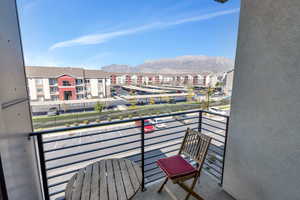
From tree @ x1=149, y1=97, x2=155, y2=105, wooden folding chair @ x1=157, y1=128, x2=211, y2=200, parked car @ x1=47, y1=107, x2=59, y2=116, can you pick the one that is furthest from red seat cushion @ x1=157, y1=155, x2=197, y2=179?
tree @ x1=149, y1=97, x2=155, y2=105

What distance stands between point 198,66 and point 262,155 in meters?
15.9

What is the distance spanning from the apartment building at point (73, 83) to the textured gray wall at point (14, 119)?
33.0ft

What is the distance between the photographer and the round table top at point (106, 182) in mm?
1026

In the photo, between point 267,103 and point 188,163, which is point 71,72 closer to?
point 188,163

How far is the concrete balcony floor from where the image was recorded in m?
1.74

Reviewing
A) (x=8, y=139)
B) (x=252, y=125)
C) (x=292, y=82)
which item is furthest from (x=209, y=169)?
(x=8, y=139)

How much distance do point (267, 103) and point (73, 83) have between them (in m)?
14.3

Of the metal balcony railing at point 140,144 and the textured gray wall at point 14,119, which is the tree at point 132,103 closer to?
the metal balcony railing at point 140,144

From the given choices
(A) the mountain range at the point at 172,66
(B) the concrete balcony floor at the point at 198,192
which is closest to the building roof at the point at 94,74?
(A) the mountain range at the point at 172,66

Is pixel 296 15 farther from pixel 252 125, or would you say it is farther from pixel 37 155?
pixel 37 155

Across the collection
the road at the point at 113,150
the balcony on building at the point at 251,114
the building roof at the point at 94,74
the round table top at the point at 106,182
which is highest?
the building roof at the point at 94,74

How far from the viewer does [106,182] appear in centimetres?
116

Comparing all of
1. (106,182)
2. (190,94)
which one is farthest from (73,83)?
(106,182)

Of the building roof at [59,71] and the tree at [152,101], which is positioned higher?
the building roof at [59,71]
